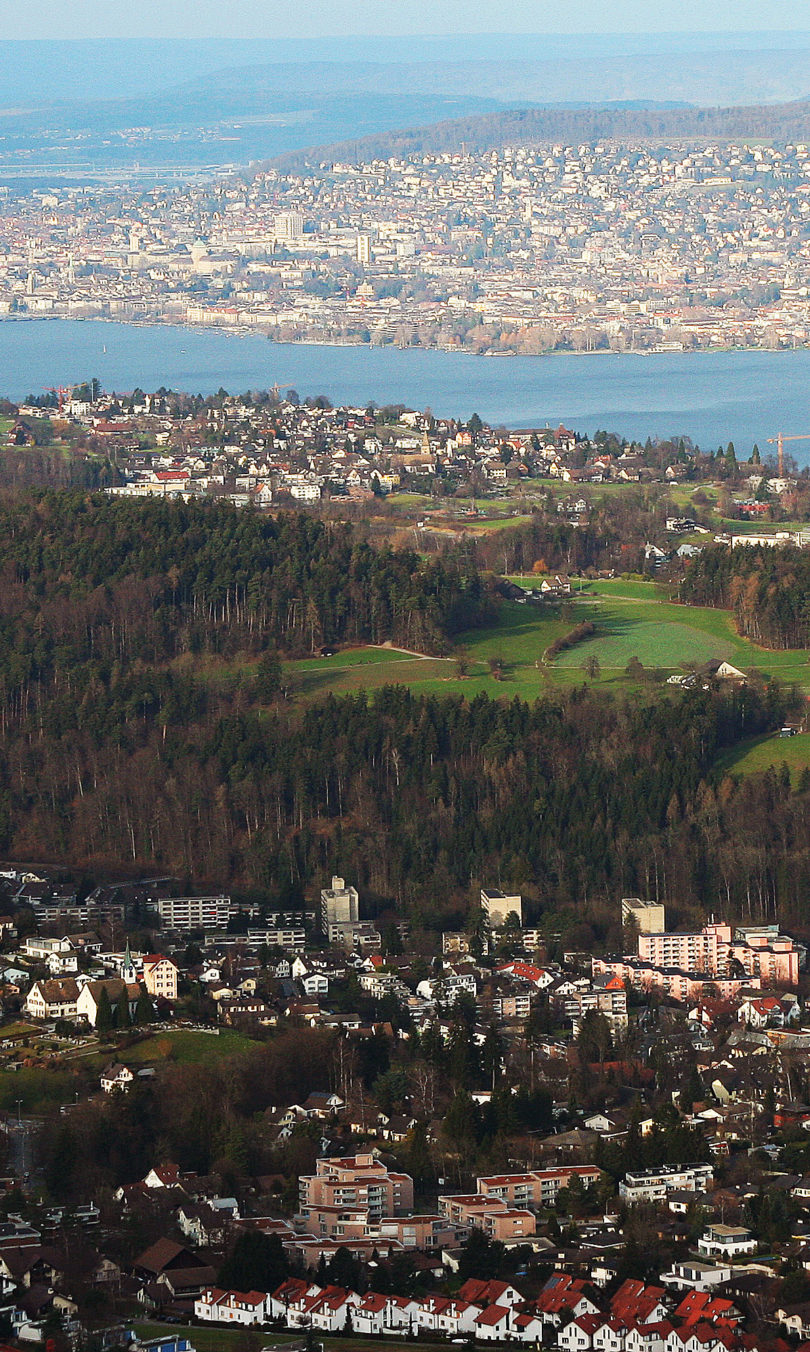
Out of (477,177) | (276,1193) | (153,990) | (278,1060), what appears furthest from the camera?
(477,177)

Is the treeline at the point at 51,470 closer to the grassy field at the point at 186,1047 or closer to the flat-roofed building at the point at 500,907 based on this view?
the flat-roofed building at the point at 500,907

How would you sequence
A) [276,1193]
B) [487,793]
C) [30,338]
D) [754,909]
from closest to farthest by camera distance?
[276,1193], [754,909], [487,793], [30,338]

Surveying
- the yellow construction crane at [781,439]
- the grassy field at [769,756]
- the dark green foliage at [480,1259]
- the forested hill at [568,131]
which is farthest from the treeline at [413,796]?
the forested hill at [568,131]

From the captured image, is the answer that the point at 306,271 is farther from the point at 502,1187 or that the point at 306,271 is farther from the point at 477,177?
the point at 502,1187

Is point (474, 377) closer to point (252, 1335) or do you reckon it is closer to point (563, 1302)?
point (563, 1302)

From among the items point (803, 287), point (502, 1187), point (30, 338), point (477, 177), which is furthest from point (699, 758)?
point (477, 177)

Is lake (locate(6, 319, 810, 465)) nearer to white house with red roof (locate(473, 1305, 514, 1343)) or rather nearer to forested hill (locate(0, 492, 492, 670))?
forested hill (locate(0, 492, 492, 670))
